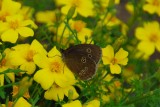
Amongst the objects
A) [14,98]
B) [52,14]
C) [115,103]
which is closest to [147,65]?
[52,14]

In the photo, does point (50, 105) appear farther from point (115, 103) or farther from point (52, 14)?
point (52, 14)

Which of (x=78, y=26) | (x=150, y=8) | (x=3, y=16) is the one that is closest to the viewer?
(x=3, y=16)

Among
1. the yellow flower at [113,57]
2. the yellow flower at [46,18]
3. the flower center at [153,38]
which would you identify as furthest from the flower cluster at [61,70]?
the flower center at [153,38]

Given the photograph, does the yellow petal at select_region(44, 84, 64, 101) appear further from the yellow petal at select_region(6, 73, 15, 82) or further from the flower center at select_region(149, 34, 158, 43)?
the flower center at select_region(149, 34, 158, 43)

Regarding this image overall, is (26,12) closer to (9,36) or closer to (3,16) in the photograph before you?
(3,16)

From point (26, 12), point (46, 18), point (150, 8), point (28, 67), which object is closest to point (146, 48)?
point (150, 8)

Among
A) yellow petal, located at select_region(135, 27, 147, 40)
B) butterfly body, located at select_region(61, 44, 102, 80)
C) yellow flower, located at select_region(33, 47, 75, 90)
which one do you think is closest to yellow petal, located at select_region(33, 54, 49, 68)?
yellow flower, located at select_region(33, 47, 75, 90)
